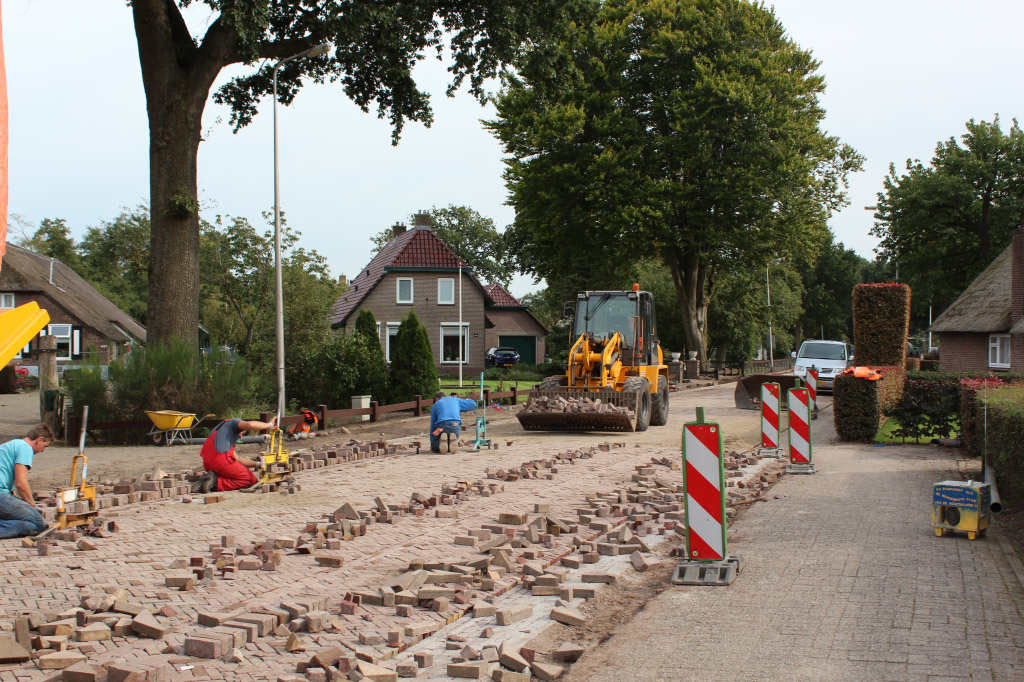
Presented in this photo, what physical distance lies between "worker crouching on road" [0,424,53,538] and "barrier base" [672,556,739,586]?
618cm

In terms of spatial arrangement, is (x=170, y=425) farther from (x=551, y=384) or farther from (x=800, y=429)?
(x=800, y=429)

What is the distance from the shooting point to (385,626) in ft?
19.3

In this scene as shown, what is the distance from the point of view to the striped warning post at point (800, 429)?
13.4 meters

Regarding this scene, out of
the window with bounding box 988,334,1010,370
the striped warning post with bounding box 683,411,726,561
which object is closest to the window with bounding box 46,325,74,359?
the window with bounding box 988,334,1010,370

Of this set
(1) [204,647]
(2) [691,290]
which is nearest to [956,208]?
(2) [691,290]

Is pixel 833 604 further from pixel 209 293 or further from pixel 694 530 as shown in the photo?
pixel 209 293

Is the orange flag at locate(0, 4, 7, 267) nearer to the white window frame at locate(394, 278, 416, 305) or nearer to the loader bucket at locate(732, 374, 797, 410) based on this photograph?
the loader bucket at locate(732, 374, 797, 410)

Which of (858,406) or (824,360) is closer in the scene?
(858,406)

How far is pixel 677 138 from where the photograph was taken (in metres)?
36.0

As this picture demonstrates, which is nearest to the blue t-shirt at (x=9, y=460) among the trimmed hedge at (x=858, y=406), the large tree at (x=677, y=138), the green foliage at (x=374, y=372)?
the trimmed hedge at (x=858, y=406)

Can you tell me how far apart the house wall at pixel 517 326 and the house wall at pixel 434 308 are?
57.8 feet

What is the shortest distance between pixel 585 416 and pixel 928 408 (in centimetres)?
667

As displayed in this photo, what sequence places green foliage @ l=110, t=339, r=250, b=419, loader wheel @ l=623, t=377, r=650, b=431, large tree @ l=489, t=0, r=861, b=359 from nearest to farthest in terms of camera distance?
green foliage @ l=110, t=339, r=250, b=419 < loader wheel @ l=623, t=377, r=650, b=431 < large tree @ l=489, t=0, r=861, b=359

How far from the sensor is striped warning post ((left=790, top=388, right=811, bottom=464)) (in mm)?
13352
